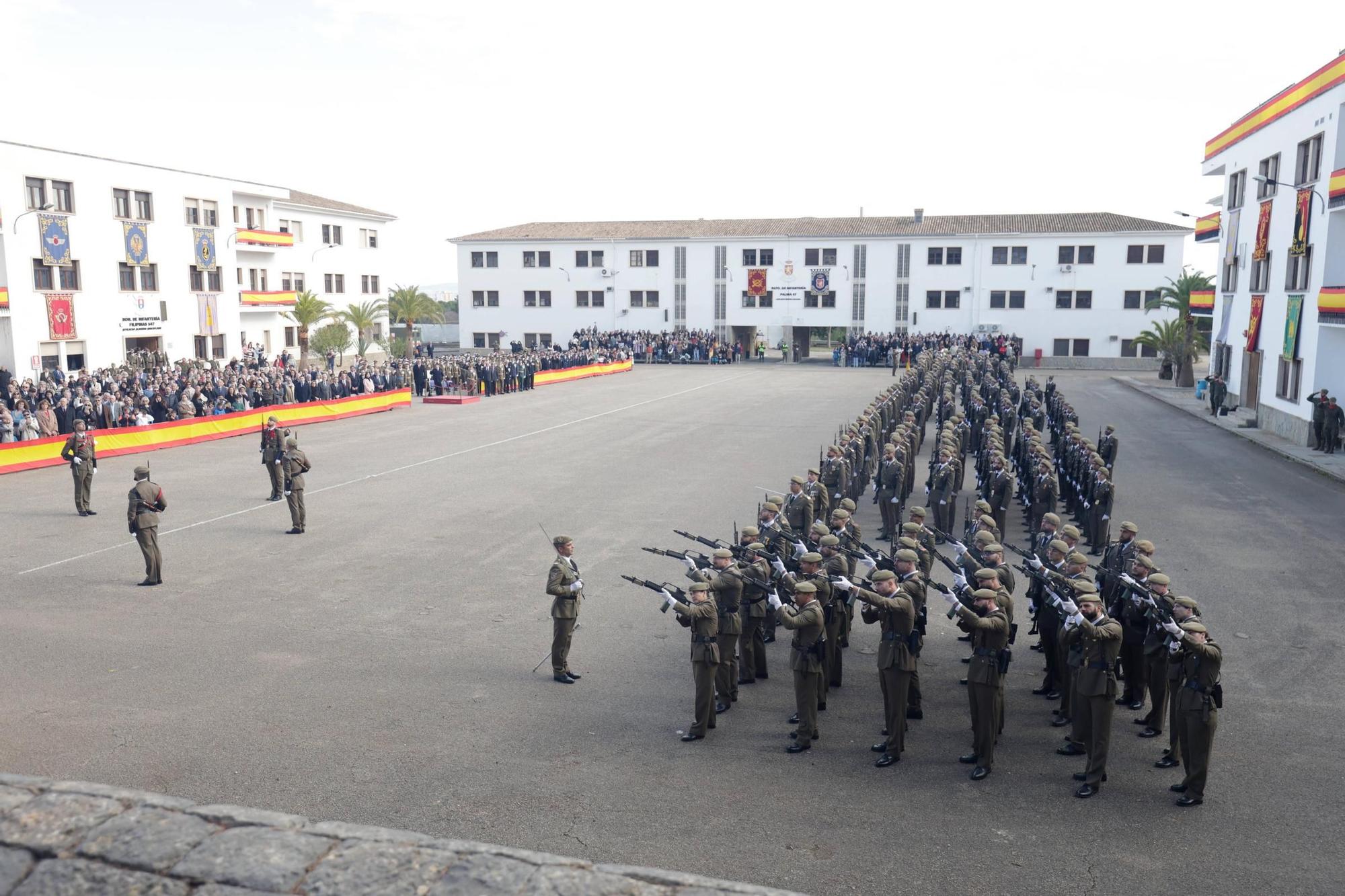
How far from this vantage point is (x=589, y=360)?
172 ft

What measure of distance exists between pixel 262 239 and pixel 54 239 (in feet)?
43.6

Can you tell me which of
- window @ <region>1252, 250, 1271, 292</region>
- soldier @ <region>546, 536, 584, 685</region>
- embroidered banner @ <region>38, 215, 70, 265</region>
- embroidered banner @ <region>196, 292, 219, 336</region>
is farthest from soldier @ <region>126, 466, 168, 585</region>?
embroidered banner @ <region>196, 292, 219, 336</region>

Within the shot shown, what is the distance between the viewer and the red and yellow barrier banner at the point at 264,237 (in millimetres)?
47188

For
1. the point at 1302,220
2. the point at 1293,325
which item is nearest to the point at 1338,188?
the point at 1302,220

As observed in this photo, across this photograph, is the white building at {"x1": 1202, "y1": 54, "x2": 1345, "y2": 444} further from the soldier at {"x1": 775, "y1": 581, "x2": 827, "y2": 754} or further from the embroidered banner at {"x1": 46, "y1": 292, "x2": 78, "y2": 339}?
the embroidered banner at {"x1": 46, "y1": 292, "x2": 78, "y2": 339}

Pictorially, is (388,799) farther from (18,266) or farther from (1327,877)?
(18,266)

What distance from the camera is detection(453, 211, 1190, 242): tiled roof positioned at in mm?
58031

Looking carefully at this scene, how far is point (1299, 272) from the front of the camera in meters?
27.9

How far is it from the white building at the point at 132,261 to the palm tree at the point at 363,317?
3.21m

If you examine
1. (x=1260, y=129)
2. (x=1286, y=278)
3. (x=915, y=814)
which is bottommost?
(x=915, y=814)

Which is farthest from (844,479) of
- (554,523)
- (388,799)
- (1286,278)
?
(1286,278)

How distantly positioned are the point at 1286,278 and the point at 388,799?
30.3 metres

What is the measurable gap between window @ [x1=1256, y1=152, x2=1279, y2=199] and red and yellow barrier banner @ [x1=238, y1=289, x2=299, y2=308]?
137ft

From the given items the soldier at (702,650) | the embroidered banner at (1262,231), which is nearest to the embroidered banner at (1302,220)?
the embroidered banner at (1262,231)
